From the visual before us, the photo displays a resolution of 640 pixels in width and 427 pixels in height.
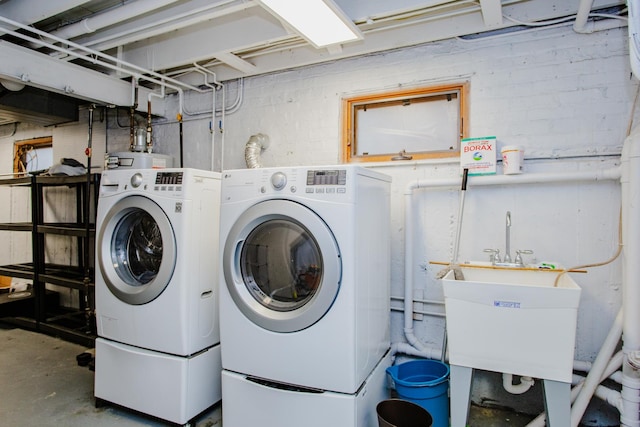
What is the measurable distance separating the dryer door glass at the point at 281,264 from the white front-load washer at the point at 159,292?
381 millimetres

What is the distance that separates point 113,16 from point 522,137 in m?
2.56

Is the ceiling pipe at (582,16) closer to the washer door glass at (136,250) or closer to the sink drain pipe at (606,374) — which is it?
the sink drain pipe at (606,374)

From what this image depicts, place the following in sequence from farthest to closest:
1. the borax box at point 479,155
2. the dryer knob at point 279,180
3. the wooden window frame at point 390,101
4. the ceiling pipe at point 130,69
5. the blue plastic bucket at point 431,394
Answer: the ceiling pipe at point 130,69
the wooden window frame at point 390,101
the borax box at point 479,155
the blue plastic bucket at point 431,394
the dryer knob at point 279,180

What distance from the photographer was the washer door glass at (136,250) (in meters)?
2.12

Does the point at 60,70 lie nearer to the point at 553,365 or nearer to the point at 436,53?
the point at 436,53

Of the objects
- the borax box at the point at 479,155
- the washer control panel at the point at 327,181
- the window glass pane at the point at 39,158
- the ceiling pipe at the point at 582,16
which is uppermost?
the ceiling pipe at the point at 582,16

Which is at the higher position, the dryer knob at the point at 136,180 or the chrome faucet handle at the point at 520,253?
the dryer knob at the point at 136,180

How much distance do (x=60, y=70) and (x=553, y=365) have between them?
3.60m

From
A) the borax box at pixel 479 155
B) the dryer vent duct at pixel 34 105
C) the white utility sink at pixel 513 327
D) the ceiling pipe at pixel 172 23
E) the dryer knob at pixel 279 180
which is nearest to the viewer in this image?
the white utility sink at pixel 513 327

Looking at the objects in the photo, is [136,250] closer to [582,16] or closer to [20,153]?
[582,16]

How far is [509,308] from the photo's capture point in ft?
5.50

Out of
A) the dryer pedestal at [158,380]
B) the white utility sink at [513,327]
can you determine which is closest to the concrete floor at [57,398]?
the dryer pedestal at [158,380]

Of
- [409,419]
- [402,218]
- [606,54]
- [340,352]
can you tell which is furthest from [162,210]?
[606,54]

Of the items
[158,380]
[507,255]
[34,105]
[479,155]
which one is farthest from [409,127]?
[34,105]
